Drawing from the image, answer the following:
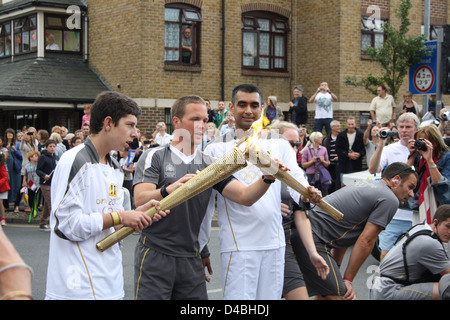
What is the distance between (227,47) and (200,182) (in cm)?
1898

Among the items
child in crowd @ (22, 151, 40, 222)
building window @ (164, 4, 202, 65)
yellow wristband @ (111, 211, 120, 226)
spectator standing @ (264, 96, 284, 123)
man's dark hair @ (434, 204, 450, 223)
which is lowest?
child in crowd @ (22, 151, 40, 222)

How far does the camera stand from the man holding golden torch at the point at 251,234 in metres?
4.09

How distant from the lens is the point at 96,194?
3.60 metres

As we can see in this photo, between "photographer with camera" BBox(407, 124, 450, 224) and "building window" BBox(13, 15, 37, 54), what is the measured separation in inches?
772

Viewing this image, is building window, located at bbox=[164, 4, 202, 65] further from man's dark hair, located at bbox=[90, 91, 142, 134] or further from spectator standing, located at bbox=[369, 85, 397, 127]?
man's dark hair, located at bbox=[90, 91, 142, 134]

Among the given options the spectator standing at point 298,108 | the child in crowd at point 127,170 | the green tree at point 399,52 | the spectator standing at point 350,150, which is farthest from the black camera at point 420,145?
the green tree at point 399,52

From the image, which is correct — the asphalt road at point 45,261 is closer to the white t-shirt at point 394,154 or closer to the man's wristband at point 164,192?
the white t-shirt at point 394,154

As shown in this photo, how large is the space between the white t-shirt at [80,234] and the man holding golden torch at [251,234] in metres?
0.85

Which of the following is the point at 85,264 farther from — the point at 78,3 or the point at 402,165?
the point at 78,3

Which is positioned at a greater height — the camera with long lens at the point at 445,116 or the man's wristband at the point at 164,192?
the camera with long lens at the point at 445,116

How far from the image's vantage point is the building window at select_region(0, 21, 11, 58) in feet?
83.8

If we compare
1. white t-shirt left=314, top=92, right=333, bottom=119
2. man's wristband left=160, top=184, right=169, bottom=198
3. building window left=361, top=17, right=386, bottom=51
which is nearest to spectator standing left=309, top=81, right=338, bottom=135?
white t-shirt left=314, top=92, right=333, bottom=119

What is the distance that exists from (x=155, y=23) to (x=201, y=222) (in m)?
17.2
